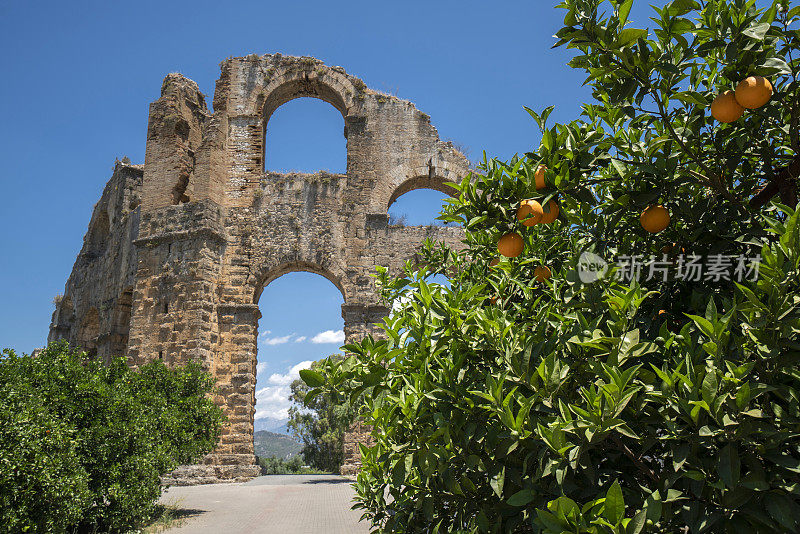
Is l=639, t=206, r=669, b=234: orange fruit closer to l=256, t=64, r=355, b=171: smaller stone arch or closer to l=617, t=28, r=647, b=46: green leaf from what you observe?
l=617, t=28, r=647, b=46: green leaf

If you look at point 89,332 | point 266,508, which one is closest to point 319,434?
point 89,332

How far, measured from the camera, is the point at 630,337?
1.91 meters

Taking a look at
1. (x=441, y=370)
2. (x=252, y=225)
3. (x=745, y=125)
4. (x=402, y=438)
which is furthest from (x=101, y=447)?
(x=252, y=225)

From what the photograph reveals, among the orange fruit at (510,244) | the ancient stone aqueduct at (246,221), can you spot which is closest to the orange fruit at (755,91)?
the orange fruit at (510,244)

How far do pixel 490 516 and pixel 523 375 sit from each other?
0.75 m

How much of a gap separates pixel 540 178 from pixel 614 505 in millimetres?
1359

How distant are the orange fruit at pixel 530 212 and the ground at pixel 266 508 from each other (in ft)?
17.9

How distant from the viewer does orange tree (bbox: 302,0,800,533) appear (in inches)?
68.5

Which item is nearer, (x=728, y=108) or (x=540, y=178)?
(x=728, y=108)

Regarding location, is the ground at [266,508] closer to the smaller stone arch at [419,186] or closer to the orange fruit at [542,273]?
the orange fruit at [542,273]

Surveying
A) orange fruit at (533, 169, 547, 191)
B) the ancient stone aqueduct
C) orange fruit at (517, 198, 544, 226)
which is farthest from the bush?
the ancient stone aqueduct

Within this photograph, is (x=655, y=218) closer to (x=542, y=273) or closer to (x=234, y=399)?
(x=542, y=273)

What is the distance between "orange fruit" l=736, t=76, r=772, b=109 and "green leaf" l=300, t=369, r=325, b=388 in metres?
2.00

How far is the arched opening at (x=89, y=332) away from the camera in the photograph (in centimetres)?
2134
